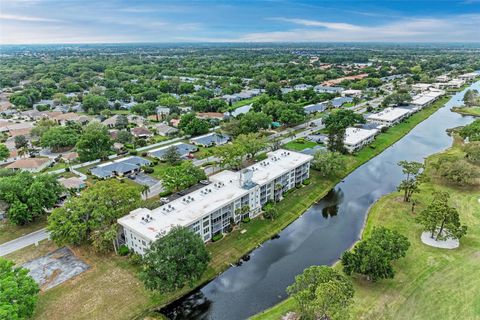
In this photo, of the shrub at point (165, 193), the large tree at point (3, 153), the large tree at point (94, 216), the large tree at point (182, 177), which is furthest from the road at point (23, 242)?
the large tree at point (3, 153)

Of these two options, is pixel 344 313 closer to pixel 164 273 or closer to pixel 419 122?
pixel 164 273

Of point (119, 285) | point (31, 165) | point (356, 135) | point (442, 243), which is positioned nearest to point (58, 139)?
point (31, 165)

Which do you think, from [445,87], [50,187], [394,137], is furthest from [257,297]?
[445,87]

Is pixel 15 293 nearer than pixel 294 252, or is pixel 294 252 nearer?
pixel 15 293

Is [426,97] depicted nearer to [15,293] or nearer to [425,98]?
[425,98]

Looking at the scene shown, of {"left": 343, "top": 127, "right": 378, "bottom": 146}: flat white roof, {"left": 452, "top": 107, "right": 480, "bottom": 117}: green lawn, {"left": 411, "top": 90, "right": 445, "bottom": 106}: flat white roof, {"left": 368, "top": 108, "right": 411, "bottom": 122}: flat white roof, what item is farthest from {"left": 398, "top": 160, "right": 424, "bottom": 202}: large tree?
{"left": 452, "top": 107, "right": 480, "bottom": 117}: green lawn

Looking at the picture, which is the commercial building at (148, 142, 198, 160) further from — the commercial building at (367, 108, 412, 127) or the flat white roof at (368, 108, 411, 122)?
the flat white roof at (368, 108, 411, 122)
